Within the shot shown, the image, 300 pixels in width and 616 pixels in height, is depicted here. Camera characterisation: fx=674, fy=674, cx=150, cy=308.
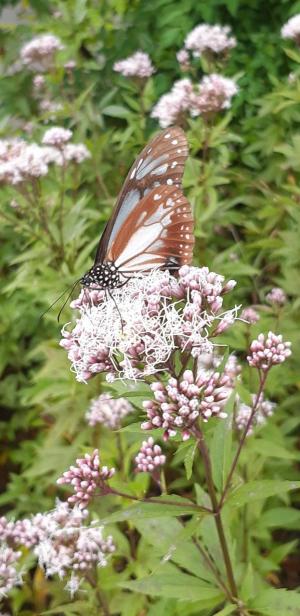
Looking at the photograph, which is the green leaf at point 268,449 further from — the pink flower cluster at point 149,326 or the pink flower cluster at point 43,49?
the pink flower cluster at point 43,49

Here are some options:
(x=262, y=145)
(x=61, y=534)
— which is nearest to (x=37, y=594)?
(x=61, y=534)

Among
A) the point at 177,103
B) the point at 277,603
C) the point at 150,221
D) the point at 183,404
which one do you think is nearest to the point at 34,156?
the point at 177,103

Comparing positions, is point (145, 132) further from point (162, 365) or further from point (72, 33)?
point (162, 365)

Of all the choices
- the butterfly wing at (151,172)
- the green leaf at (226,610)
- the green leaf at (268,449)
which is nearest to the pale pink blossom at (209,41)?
the butterfly wing at (151,172)

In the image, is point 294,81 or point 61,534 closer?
point 61,534

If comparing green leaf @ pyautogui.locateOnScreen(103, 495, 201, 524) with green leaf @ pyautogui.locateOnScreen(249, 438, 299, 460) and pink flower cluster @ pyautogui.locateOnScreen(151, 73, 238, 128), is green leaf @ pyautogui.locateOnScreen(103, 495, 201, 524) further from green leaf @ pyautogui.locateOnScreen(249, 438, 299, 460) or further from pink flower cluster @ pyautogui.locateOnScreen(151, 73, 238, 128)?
pink flower cluster @ pyautogui.locateOnScreen(151, 73, 238, 128)
